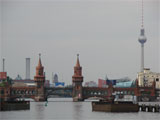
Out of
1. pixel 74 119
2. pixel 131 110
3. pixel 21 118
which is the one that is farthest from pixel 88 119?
pixel 131 110

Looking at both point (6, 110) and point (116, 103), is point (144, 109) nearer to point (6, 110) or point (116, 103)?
point (116, 103)

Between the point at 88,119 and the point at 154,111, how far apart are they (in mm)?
34119

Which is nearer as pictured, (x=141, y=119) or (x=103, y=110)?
(x=141, y=119)

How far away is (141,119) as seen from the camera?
116938 millimetres

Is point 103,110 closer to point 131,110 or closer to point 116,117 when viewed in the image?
point 131,110

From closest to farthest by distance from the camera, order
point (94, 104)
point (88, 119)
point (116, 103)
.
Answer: point (88, 119) < point (116, 103) < point (94, 104)

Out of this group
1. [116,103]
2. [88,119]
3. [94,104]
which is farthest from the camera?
[94,104]

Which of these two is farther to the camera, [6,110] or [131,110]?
[6,110]

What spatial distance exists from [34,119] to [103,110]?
2225cm

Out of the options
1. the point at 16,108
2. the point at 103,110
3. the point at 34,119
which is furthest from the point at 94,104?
the point at 34,119

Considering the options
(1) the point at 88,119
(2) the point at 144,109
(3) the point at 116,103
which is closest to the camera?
(1) the point at 88,119

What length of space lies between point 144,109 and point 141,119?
33929mm

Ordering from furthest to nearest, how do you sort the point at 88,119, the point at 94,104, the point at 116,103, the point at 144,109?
the point at 144,109 → the point at 94,104 → the point at 116,103 → the point at 88,119

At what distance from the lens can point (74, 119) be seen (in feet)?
385
